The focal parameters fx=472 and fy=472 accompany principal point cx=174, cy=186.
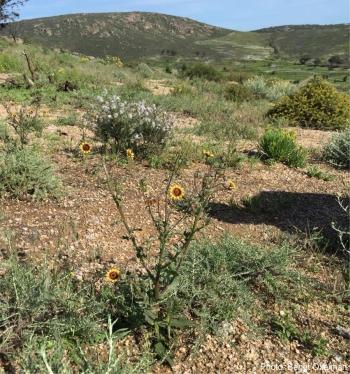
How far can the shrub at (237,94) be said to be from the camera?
43.5 feet

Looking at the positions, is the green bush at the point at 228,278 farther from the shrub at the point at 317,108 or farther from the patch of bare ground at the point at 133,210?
the shrub at the point at 317,108

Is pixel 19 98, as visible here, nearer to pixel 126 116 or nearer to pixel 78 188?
pixel 126 116

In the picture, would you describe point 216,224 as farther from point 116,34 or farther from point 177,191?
point 116,34

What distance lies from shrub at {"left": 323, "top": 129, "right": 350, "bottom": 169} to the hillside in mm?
69923

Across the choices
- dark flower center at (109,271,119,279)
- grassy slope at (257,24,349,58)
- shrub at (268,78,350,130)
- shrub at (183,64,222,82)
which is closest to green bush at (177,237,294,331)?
dark flower center at (109,271,119,279)

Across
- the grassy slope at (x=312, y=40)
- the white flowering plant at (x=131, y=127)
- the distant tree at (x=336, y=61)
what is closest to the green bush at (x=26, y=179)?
the white flowering plant at (x=131, y=127)

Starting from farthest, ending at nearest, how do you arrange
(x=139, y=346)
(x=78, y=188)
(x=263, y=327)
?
(x=78, y=188)
(x=263, y=327)
(x=139, y=346)

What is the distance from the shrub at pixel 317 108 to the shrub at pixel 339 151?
2835mm

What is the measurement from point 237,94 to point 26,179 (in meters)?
9.69

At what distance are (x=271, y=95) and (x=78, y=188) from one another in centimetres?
1139

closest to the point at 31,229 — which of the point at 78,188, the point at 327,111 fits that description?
the point at 78,188

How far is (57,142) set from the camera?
22.7 ft

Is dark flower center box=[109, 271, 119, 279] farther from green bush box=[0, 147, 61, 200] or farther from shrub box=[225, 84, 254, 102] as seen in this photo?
shrub box=[225, 84, 254, 102]

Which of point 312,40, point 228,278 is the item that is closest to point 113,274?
point 228,278
